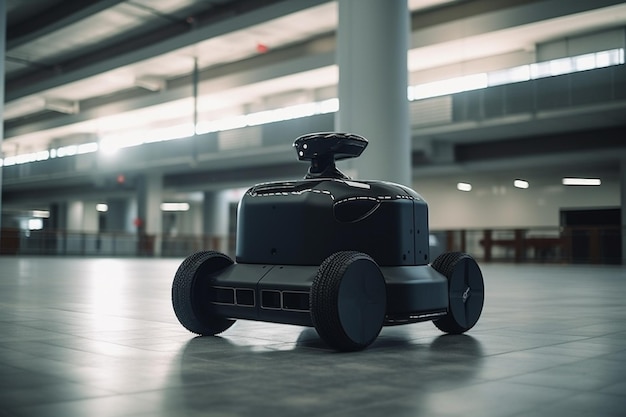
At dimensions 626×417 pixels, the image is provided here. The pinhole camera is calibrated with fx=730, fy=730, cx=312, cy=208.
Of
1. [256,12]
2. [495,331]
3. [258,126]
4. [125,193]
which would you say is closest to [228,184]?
[258,126]

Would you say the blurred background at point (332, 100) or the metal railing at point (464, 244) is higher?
the blurred background at point (332, 100)

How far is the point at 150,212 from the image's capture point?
43.7 meters

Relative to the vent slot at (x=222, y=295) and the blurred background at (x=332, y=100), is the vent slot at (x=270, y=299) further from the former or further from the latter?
the blurred background at (x=332, y=100)

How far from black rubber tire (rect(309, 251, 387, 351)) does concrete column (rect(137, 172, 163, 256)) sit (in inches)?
1550

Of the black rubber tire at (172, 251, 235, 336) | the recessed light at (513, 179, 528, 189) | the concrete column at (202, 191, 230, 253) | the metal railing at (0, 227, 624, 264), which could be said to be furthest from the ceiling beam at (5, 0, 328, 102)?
the black rubber tire at (172, 251, 235, 336)

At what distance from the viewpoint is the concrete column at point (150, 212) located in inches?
1689

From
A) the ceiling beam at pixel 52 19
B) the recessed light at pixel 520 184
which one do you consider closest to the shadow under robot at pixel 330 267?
the ceiling beam at pixel 52 19

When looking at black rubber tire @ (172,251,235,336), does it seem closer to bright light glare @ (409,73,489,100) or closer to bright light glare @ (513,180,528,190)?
bright light glare @ (409,73,489,100)

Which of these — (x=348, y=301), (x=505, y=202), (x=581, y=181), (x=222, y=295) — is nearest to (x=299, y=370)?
(x=348, y=301)

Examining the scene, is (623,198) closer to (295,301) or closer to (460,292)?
(460,292)

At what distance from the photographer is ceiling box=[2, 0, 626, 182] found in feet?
82.9

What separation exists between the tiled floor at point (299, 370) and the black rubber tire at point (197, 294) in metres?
0.13

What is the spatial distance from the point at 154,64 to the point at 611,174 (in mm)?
20268

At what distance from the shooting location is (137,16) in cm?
2861
